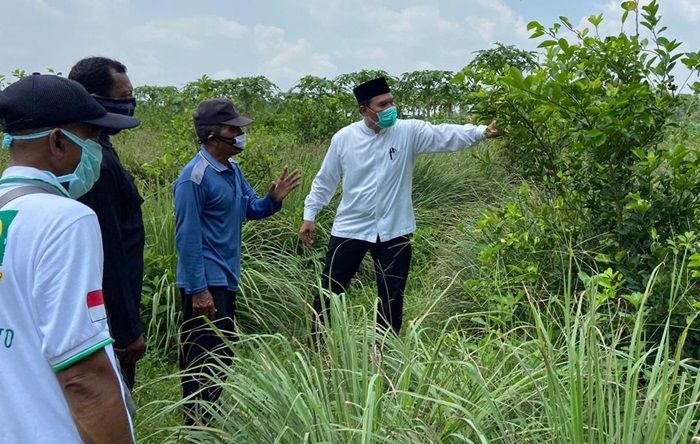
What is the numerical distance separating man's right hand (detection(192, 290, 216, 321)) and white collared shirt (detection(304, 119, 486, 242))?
1510 millimetres

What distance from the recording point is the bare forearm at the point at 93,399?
1.82 m

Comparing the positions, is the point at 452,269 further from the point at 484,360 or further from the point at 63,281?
the point at 63,281

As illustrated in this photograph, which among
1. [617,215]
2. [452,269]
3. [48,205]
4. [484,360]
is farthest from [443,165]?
[48,205]

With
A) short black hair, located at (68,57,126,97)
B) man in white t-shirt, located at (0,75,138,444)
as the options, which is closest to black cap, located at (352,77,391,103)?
short black hair, located at (68,57,126,97)

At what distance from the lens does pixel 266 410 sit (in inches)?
106

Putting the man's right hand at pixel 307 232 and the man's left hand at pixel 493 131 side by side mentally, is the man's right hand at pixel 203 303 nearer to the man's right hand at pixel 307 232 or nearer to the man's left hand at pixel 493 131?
the man's right hand at pixel 307 232

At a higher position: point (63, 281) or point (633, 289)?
point (63, 281)

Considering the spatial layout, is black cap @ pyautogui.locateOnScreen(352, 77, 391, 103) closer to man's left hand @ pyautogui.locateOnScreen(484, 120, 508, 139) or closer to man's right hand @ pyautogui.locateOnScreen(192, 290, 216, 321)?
man's left hand @ pyautogui.locateOnScreen(484, 120, 508, 139)

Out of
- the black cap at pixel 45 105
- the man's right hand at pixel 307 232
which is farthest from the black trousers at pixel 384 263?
the black cap at pixel 45 105

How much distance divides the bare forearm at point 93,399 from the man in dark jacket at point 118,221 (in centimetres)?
125

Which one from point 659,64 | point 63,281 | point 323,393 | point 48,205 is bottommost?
point 323,393

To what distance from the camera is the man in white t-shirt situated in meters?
1.78

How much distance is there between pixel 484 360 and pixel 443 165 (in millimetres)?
6175

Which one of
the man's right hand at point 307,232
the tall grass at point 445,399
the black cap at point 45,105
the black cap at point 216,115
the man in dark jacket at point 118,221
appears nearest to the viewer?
the black cap at point 45,105
